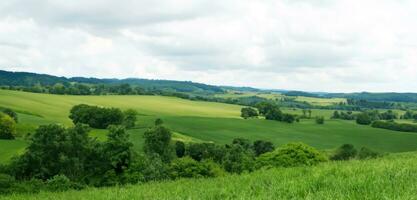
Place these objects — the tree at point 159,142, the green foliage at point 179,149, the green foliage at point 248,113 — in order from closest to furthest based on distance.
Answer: the tree at point 159,142, the green foliage at point 179,149, the green foliage at point 248,113

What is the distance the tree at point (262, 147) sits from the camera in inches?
4099

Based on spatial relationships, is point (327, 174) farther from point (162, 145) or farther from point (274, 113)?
point (274, 113)

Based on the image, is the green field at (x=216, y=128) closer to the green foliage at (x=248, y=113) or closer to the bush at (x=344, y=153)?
the green foliage at (x=248, y=113)

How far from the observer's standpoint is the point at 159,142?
88938mm

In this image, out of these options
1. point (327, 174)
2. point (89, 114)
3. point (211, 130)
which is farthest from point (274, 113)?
point (327, 174)

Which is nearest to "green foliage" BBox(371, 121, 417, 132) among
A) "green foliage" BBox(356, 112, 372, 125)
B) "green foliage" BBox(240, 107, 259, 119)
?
"green foliage" BBox(356, 112, 372, 125)

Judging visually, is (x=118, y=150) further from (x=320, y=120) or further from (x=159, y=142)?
(x=320, y=120)

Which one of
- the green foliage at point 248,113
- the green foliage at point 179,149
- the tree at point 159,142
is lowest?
the green foliage at point 179,149

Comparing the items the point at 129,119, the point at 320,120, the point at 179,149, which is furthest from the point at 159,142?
the point at 320,120

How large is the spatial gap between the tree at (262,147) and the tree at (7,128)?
53.1 m

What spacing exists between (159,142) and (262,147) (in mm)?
27214

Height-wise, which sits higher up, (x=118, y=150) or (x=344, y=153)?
(x=118, y=150)

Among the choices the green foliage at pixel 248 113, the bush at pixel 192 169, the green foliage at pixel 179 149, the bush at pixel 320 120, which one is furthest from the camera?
the green foliage at pixel 248 113

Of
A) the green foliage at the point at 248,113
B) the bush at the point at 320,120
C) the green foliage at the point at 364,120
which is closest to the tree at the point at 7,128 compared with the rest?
the green foliage at the point at 248,113
